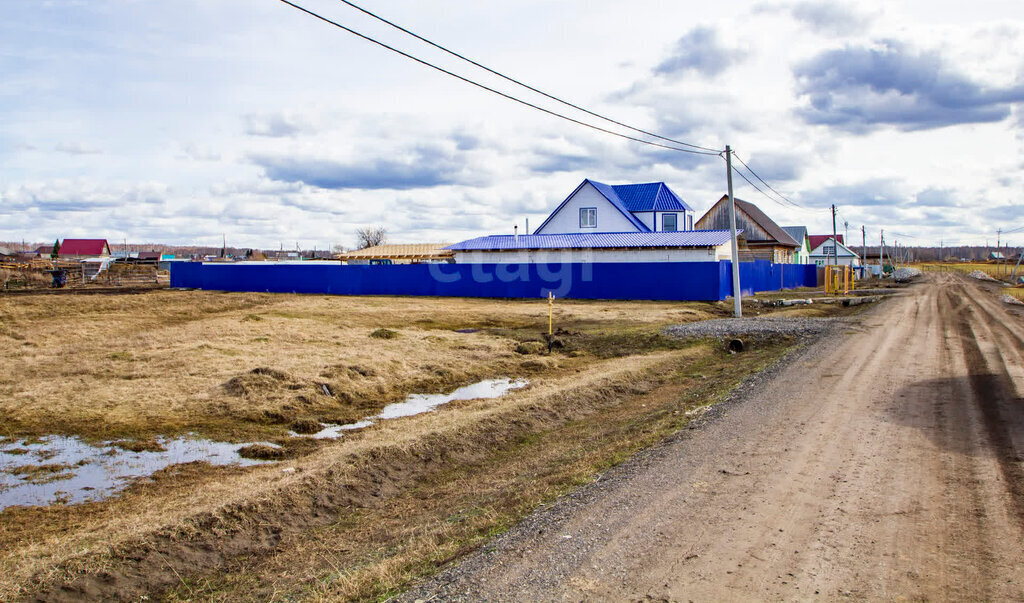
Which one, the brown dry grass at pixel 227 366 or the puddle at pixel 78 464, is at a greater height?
the brown dry grass at pixel 227 366

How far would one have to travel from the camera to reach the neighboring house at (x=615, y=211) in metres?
51.5

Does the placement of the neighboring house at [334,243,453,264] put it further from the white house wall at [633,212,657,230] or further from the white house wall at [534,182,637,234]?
the white house wall at [633,212,657,230]

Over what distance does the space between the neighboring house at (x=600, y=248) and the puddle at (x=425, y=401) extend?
79.6 feet

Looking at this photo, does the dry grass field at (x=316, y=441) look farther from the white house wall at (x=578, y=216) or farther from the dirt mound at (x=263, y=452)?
the white house wall at (x=578, y=216)

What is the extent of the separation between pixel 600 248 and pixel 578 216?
14134 mm

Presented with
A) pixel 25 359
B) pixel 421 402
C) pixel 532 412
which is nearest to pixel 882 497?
pixel 532 412

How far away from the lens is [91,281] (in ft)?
178

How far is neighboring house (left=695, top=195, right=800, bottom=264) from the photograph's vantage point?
57156mm

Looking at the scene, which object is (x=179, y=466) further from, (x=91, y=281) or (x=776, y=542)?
(x=91, y=281)

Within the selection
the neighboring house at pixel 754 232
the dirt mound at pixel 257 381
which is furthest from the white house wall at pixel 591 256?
the dirt mound at pixel 257 381

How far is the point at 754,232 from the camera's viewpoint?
60.5 m

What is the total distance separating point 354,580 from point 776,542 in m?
3.04

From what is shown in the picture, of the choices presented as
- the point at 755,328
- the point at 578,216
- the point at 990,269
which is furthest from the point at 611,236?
the point at 990,269

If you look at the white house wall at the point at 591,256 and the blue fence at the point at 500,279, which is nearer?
the blue fence at the point at 500,279
